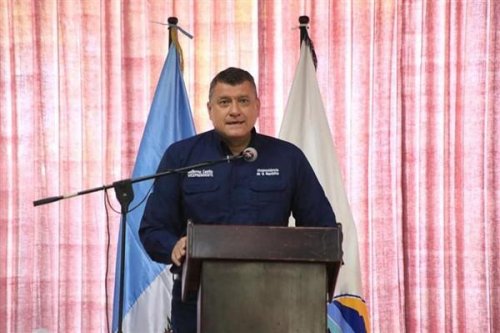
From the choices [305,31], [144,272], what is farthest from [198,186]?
[305,31]

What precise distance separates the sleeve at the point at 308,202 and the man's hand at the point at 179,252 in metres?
0.58

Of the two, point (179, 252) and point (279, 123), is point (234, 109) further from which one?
point (279, 123)

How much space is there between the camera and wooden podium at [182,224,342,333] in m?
2.23

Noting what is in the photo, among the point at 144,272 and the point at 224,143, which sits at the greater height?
the point at 224,143

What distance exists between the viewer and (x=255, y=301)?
88.1 inches

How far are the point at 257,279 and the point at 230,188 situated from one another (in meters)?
0.64

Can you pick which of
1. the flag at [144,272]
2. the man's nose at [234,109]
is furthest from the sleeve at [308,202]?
the flag at [144,272]

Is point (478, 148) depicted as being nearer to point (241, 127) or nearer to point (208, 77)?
point (208, 77)

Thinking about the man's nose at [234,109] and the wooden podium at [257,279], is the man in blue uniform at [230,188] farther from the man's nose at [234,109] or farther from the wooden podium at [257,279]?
the wooden podium at [257,279]

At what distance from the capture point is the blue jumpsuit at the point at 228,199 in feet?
9.14

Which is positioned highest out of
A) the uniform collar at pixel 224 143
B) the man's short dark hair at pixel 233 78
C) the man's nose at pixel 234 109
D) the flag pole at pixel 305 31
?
the flag pole at pixel 305 31

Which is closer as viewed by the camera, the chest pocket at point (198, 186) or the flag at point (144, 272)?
the chest pocket at point (198, 186)

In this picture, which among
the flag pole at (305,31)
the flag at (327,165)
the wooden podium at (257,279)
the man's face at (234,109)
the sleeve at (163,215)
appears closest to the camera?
the wooden podium at (257,279)

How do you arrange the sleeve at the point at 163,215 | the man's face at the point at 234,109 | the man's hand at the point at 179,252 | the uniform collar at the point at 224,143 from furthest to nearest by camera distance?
the uniform collar at the point at 224,143 < the man's face at the point at 234,109 < the sleeve at the point at 163,215 < the man's hand at the point at 179,252
